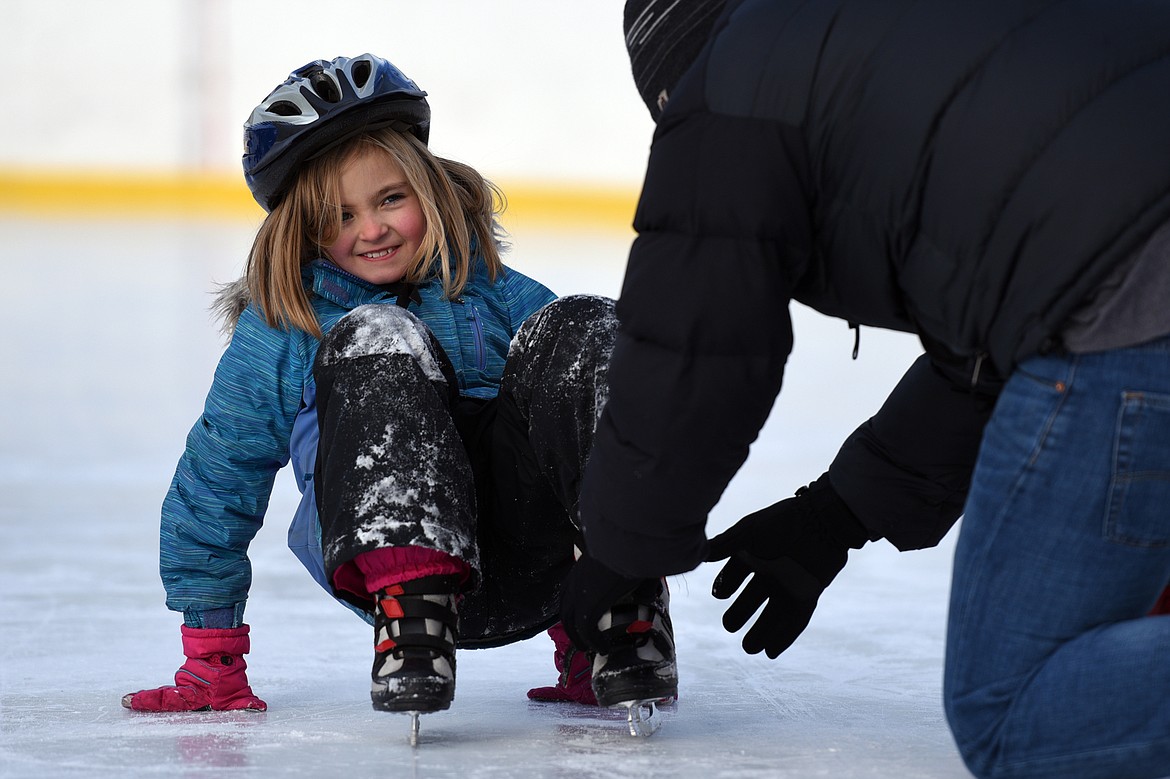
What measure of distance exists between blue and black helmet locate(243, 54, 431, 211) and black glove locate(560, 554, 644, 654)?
68cm

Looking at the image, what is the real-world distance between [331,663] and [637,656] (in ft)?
2.04

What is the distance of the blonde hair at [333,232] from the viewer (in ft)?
5.19

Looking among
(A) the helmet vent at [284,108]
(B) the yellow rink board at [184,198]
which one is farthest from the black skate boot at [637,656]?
(B) the yellow rink board at [184,198]

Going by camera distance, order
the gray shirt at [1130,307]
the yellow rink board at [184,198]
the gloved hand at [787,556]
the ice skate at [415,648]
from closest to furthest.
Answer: the gray shirt at [1130,307] < the ice skate at [415,648] < the gloved hand at [787,556] < the yellow rink board at [184,198]

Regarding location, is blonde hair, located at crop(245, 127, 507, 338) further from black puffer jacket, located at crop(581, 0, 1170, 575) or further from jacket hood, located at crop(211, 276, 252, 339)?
black puffer jacket, located at crop(581, 0, 1170, 575)

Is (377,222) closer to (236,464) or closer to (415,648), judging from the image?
(236,464)

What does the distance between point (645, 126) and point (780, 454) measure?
702cm

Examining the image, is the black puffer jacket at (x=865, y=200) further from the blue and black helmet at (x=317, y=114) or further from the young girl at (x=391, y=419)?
the blue and black helmet at (x=317, y=114)

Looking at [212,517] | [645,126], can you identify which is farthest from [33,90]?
[212,517]

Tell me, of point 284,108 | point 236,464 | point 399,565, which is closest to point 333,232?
point 284,108

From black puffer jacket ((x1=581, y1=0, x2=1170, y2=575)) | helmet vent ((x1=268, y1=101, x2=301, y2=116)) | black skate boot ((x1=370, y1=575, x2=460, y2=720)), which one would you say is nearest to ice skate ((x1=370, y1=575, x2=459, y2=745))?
black skate boot ((x1=370, y1=575, x2=460, y2=720))

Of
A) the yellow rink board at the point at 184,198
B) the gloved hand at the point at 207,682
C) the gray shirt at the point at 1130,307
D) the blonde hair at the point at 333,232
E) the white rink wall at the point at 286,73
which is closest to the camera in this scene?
the gray shirt at the point at 1130,307

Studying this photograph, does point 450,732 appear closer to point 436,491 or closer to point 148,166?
point 436,491

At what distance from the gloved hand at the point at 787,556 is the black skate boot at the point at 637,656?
12 cm
